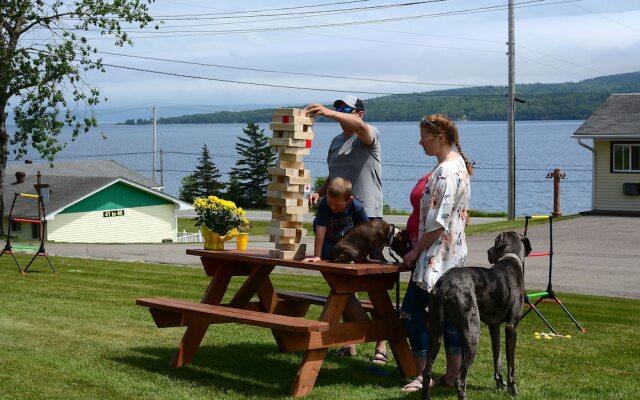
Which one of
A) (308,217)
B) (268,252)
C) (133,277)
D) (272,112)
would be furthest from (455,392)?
(308,217)

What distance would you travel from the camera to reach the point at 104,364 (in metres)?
8.26

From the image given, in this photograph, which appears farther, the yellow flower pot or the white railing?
the white railing

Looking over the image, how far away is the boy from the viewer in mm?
7695

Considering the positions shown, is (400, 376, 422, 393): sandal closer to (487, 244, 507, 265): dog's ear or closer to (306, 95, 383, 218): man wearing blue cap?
(487, 244, 507, 265): dog's ear

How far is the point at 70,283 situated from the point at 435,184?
28.6ft

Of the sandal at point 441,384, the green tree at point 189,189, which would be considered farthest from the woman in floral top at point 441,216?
the green tree at point 189,189

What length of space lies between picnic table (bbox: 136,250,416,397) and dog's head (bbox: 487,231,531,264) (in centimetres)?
72

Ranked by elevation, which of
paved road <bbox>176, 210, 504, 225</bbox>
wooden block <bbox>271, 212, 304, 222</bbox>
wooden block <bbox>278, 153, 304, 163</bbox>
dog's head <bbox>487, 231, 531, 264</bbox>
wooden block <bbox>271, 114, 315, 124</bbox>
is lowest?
paved road <bbox>176, 210, 504, 225</bbox>

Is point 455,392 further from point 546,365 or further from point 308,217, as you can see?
point 308,217

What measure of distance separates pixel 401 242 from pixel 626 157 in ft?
102

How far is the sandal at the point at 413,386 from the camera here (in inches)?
293

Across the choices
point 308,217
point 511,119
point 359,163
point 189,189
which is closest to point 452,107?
point 189,189

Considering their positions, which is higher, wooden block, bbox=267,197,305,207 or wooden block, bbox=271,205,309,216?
Result: wooden block, bbox=267,197,305,207

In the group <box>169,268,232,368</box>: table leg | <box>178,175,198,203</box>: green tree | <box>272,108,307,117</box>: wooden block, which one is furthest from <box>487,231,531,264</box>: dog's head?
<box>178,175,198,203</box>: green tree
